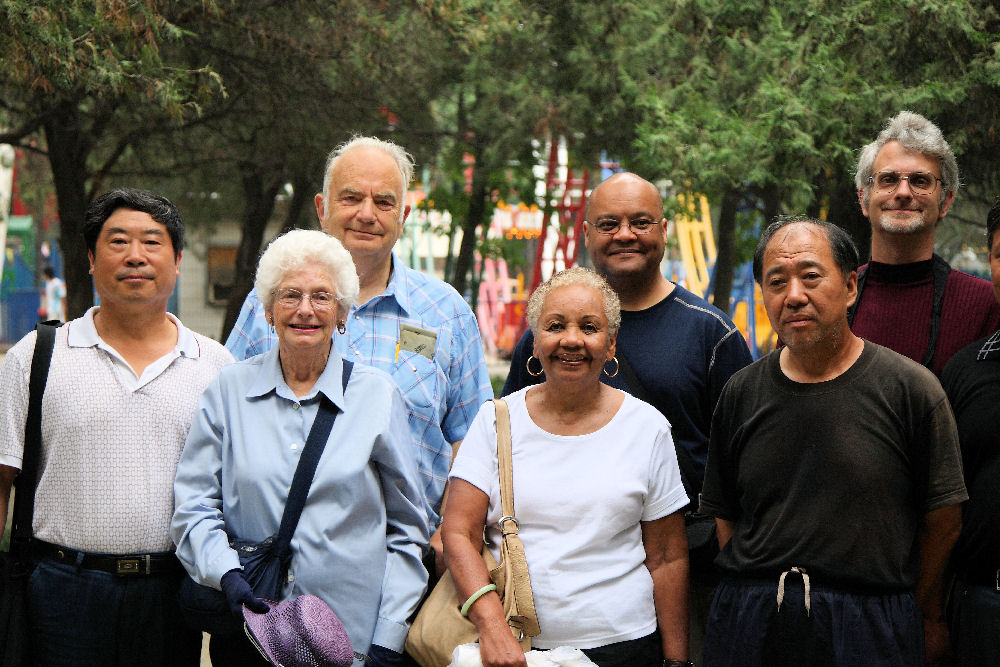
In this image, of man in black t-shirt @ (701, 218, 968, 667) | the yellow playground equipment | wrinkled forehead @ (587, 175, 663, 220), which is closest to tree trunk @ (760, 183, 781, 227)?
wrinkled forehead @ (587, 175, 663, 220)

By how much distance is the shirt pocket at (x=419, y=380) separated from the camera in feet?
12.1

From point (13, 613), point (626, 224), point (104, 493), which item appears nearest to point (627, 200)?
point (626, 224)

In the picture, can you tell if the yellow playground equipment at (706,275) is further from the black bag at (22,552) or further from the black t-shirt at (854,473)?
the black bag at (22,552)

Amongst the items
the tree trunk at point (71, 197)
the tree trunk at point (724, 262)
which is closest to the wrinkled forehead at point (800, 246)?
the tree trunk at point (71, 197)

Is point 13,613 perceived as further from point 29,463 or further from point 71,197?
point 71,197

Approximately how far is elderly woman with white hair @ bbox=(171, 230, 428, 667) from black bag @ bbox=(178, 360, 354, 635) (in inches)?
1.1

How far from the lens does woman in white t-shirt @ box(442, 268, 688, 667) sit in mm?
3061

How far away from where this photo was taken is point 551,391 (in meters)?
3.27

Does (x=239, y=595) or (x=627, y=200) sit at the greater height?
(x=627, y=200)

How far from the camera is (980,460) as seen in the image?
3039mm

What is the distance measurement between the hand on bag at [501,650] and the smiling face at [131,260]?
5.12 feet

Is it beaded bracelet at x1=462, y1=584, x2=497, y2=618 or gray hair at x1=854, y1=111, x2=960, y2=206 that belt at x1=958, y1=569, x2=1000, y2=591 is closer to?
beaded bracelet at x1=462, y1=584, x2=497, y2=618

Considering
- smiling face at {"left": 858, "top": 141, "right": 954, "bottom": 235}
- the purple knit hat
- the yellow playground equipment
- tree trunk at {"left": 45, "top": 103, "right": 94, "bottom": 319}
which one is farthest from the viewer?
the yellow playground equipment

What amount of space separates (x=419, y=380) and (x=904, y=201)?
1.90m
